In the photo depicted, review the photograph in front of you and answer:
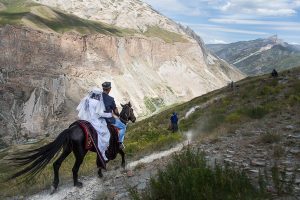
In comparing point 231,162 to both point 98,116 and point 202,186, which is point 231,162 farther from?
point 98,116

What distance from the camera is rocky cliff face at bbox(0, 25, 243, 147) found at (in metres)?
113

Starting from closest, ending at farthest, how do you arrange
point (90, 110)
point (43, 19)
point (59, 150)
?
point (59, 150) < point (90, 110) < point (43, 19)

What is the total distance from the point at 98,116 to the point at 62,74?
11216 centimetres

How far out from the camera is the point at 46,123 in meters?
114

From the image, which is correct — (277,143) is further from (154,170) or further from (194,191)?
(194,191)

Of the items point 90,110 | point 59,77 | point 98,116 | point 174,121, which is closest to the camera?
point 90,110

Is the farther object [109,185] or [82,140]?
[109,185]

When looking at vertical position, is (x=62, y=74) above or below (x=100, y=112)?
above

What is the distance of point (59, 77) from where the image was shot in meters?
119

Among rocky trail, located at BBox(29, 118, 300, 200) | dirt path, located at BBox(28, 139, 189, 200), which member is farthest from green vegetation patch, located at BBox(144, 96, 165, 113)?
dirt path, located at BBox(28, 139, 189, 200)

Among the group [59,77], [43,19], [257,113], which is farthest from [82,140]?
[43,19]

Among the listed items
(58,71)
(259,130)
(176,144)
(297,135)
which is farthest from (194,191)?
(58,71)

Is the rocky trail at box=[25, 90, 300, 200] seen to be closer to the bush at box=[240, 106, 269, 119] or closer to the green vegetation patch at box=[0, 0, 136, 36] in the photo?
the bush at box=[240, 106, 269, 119]

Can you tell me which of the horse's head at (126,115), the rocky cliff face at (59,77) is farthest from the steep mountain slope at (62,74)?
the horse's head at (126,115)
